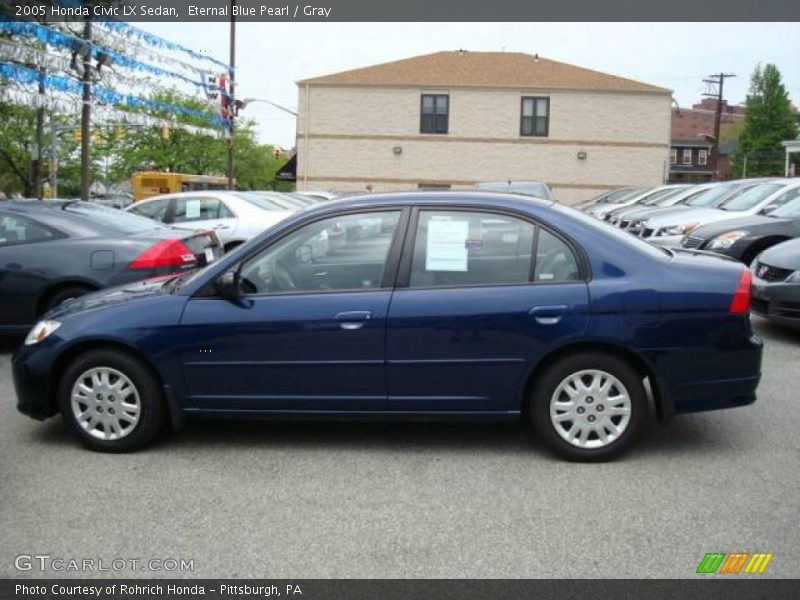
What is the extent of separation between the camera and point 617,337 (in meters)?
4.71

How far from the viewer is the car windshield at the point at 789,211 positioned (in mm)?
10375

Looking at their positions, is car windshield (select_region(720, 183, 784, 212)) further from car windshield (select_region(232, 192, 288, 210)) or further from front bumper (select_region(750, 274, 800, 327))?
car windshield (select_region(232, 192, 288, 210))

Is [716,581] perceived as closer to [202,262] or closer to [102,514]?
[102,514]

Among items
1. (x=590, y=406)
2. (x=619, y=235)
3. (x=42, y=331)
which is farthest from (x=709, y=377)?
(x=42, y=331)

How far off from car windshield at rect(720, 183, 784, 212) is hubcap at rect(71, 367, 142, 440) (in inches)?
388

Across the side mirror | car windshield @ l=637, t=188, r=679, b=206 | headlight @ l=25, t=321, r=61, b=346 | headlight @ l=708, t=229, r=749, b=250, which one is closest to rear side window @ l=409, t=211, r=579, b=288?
the side mirror

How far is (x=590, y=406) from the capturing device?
4.77m

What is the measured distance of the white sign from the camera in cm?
493

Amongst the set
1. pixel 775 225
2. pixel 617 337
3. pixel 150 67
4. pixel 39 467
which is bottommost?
pixel 39 467

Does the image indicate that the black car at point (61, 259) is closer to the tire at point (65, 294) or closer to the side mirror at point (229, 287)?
the tire at point (65, 294)

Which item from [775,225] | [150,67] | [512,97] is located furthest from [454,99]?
[775,225]

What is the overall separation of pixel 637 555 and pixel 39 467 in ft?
10.8
